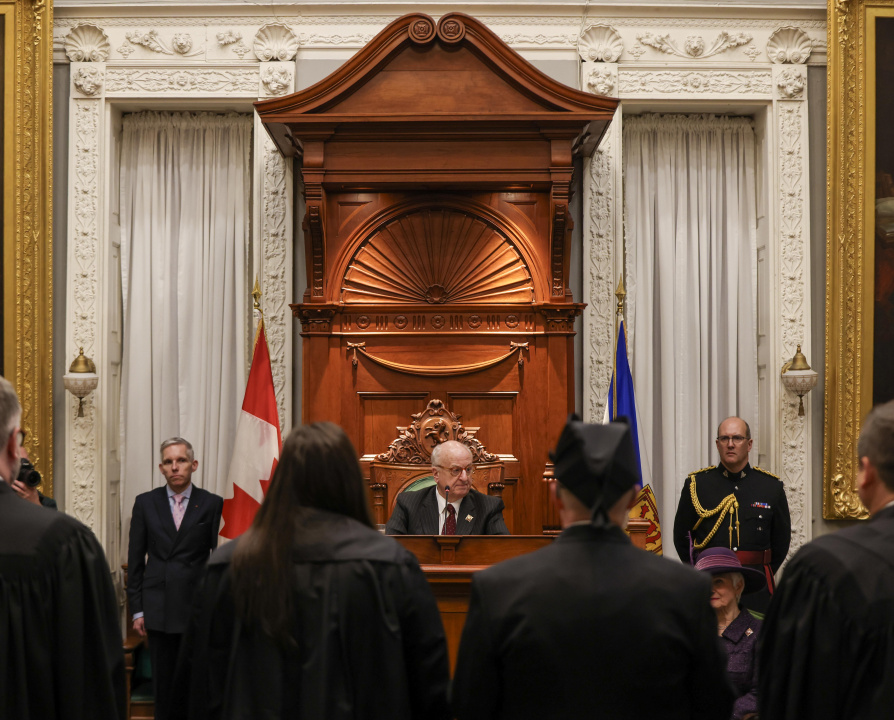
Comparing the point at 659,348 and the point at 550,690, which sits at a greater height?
the point at 659,348

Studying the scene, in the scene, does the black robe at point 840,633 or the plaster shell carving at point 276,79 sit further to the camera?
the plaster shell carving at point 276,79

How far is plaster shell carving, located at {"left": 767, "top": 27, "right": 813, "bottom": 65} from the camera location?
612 cm

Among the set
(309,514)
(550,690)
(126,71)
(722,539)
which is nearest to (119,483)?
(126,71)

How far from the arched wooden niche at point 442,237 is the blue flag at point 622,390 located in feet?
0.87

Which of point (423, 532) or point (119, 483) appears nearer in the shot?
point (423, 532)

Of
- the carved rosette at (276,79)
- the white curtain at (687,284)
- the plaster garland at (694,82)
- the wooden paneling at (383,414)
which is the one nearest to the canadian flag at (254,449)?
the wooden paneling at (383,414)

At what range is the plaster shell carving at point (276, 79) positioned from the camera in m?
6.07

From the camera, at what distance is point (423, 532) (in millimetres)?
4758

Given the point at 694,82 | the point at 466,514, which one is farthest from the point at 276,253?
the point at 694,82

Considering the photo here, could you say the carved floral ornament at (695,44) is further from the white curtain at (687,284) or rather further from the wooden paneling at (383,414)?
the wooden paneling at (383,414)

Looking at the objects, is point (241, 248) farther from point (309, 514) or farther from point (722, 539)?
point (309, 514)

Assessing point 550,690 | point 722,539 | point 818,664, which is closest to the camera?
point 550,690

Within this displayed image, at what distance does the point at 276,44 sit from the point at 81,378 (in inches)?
97.0

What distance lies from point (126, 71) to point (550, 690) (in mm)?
5376
